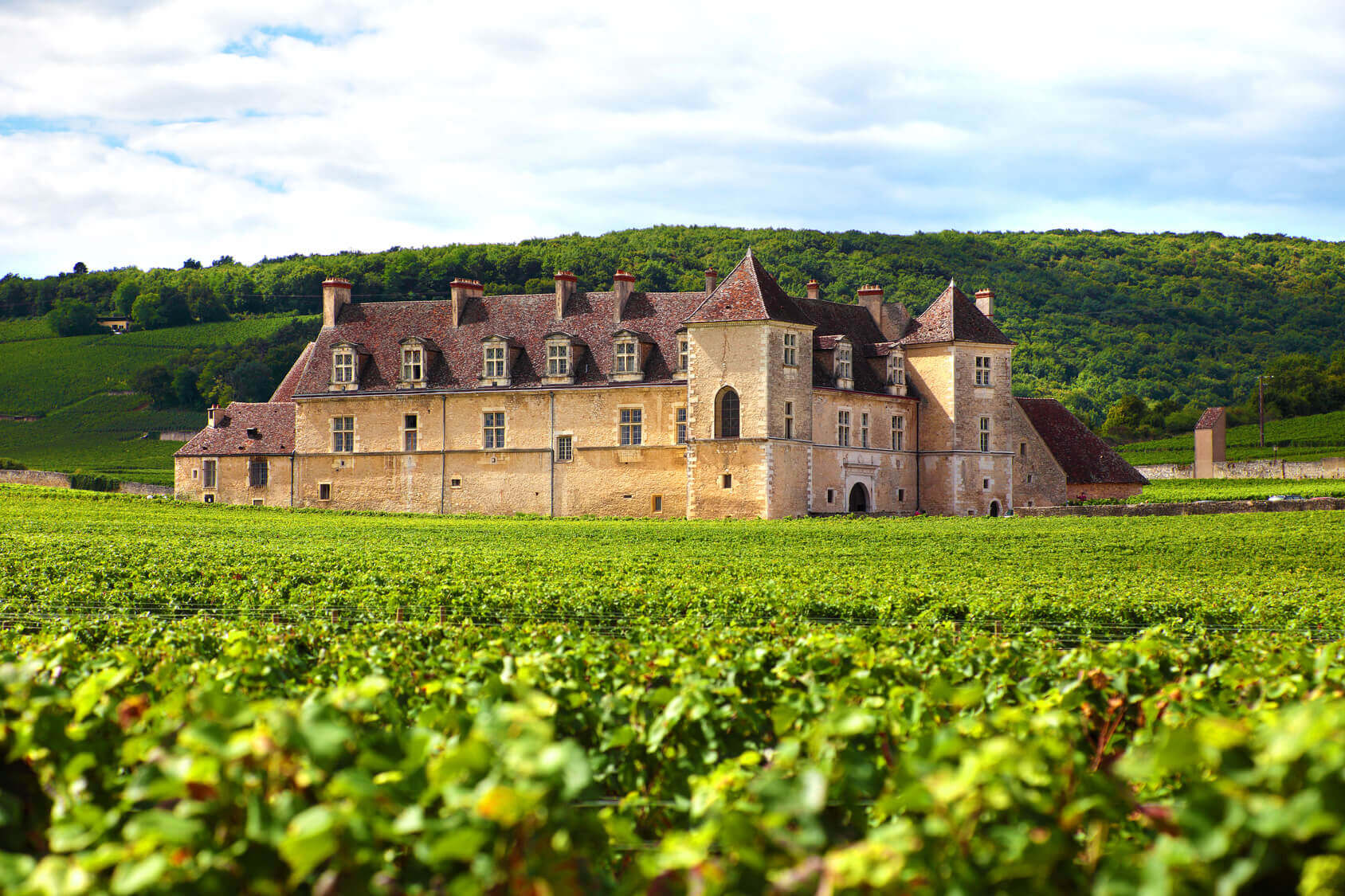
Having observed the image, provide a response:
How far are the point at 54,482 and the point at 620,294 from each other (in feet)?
115

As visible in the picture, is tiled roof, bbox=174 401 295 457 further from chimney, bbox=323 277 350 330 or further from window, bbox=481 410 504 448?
window, bbox=481 410 504 448

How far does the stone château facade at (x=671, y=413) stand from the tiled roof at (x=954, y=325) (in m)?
0.11

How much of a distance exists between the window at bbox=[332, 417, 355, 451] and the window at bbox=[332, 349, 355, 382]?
75.8 inches

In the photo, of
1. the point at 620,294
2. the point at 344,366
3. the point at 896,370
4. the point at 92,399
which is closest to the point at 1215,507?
the point at 896,370

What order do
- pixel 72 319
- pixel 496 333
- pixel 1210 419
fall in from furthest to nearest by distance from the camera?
pixel 72 319
pixel 1210 419
pixel 496 333

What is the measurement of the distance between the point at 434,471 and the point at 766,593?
4169 centimetres

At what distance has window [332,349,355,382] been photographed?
6097 cm

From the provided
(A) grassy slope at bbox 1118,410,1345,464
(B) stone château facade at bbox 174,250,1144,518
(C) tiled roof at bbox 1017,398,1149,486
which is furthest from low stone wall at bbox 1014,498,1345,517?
(A) grassy slope at bbox 1118,410,1345,464

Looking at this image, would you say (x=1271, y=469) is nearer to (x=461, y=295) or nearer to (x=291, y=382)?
(x=461, y=295)

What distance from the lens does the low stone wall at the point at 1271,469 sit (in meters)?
69.2

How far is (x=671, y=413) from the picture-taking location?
185 feet

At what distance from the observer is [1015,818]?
3.59 metres

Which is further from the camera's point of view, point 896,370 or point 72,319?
point 72,319

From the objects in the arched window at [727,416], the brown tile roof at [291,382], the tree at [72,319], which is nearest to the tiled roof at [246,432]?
the brown tile roof at [291,382]
